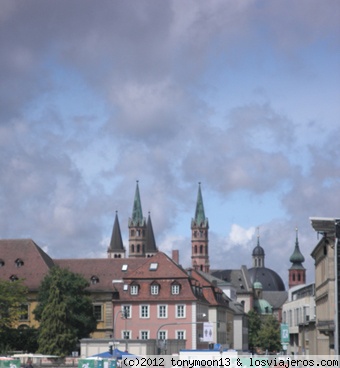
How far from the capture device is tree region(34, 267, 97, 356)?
10388 cm

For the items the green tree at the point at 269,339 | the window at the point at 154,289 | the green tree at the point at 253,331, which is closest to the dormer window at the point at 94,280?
the window at the point at 154,289

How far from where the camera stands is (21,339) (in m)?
110

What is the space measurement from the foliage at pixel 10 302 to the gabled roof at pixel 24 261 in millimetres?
12234

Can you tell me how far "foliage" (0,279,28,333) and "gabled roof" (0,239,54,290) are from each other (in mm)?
12234

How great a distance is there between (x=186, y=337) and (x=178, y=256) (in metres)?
39.3

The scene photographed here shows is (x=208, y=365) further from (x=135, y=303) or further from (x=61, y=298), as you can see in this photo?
(x=135, y=303)

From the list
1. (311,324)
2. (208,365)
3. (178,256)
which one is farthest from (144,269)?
(208,365)

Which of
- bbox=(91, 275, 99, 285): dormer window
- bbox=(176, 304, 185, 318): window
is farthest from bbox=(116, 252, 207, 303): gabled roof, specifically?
bbox=(91, 275, 99, 285): dormer window

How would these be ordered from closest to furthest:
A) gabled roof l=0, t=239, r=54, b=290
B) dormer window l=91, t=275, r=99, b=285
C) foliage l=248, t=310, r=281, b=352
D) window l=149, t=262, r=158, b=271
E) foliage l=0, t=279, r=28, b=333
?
foliage l=0, t=279, r=28, b=333, window l=149, t=262, r=158, b=271, gabled roof l=0, t=239, r=54, b=290, dormer window l=91, t=275, r=99, b=285, foliage l=248, t=310, r=281, b=352

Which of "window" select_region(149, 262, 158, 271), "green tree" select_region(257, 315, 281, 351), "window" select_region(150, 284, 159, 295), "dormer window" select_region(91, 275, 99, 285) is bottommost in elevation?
"green tree" select_region(257, 315, 281, 351)

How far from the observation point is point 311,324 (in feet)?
374

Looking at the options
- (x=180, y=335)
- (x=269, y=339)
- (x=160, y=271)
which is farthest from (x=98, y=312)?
(x=269, y=339)

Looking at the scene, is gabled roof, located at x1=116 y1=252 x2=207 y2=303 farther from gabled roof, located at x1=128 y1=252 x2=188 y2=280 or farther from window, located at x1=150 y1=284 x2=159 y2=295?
window, located at x1=150 y1=284 x2=159 y2=295

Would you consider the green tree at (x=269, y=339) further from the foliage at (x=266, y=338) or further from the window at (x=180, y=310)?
the window at (x=180, y=310)
